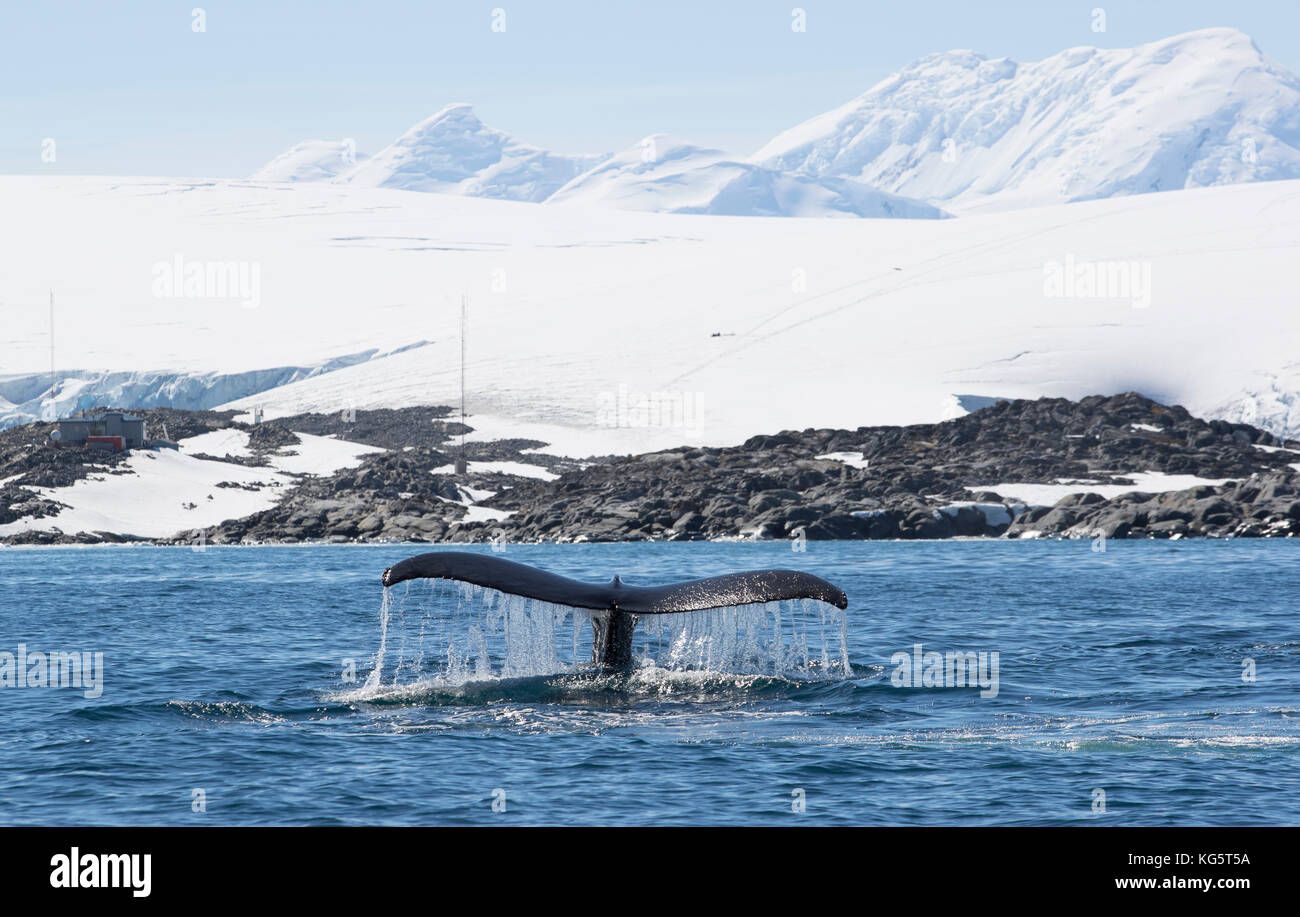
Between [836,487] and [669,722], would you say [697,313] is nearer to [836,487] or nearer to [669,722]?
[836,487]

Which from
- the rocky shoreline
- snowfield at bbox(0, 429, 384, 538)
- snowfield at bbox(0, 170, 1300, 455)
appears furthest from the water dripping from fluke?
snowfield at bbox(0, 170, 1300, 455)

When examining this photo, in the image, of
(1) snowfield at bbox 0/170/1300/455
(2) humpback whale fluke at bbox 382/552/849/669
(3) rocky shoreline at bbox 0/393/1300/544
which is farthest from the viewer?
(1) snowfield at bbox 0/170/1300/455

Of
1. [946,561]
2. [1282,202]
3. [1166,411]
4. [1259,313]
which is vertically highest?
[1282,202]

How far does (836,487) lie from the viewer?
5906 cm

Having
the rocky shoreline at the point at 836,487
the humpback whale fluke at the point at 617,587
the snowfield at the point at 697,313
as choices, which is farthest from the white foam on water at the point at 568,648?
the snowfield at the point at 697,313

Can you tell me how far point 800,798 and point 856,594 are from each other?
20.7 m

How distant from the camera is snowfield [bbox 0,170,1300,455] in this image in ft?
283

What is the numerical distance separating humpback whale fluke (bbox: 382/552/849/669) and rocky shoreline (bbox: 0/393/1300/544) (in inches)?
1524

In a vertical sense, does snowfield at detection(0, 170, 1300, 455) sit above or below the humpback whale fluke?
above

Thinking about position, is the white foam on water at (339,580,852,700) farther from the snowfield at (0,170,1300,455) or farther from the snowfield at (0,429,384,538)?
the snowfield at (0,170,1300,455)
